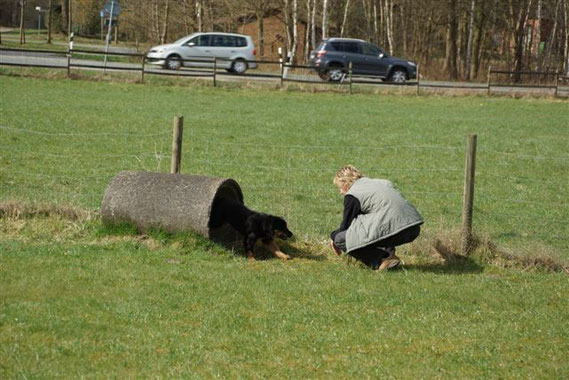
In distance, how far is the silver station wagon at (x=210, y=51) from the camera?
38.4 m

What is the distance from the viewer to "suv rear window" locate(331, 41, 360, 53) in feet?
131

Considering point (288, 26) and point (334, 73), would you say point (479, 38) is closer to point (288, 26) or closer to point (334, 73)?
point (288, 26)

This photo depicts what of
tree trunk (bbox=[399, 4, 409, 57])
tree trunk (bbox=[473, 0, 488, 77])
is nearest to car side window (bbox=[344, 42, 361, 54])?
tree trunk (bbox=[473, 0, 488, 77])

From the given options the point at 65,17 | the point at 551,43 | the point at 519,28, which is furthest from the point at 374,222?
the point at 65,17

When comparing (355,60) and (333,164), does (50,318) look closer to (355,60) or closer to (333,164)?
(333,164)

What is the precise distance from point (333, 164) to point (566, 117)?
14439mm

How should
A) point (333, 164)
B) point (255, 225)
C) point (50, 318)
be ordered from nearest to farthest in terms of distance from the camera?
point (50, 318) → point (255, 225) → point (333, 164)

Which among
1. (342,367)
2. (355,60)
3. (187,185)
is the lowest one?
(342,367)

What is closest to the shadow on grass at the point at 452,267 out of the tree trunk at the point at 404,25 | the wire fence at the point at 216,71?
the wire fence at the point at 216,71

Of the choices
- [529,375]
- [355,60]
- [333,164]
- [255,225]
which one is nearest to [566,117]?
[355,60]

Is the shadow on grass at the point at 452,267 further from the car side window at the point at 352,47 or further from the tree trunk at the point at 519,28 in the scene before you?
the tree trunk at the point at 519,28

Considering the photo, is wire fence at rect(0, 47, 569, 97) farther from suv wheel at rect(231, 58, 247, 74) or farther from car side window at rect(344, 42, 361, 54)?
car side window at rect(344, 42, 361, 54)

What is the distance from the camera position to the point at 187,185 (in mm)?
9961

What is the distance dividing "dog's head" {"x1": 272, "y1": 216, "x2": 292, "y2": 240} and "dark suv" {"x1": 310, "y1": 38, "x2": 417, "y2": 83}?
96.8 feet
